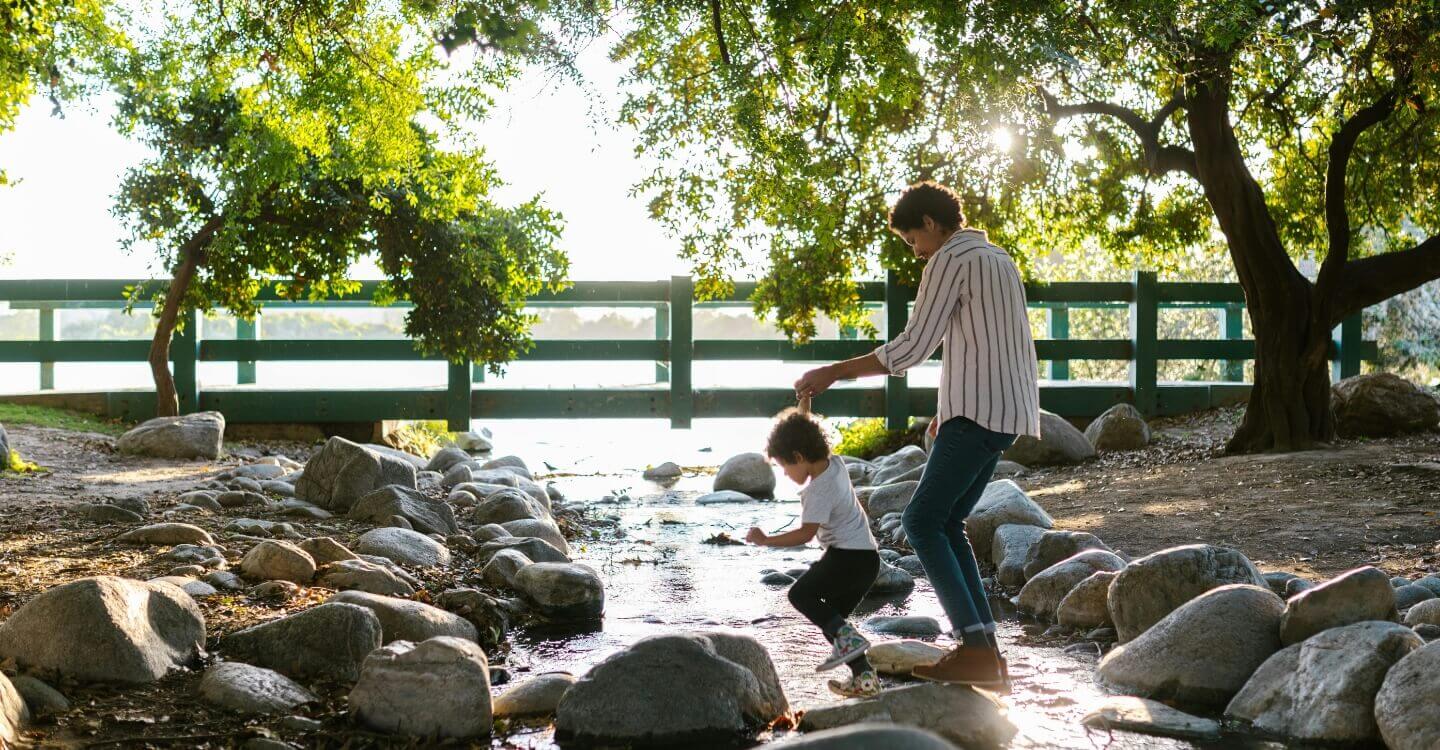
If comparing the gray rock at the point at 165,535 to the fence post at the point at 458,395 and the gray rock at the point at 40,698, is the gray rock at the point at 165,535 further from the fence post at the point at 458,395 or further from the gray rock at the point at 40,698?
the fence post at the point at 458,395

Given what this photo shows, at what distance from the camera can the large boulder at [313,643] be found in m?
4.11

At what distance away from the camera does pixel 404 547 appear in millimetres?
5953

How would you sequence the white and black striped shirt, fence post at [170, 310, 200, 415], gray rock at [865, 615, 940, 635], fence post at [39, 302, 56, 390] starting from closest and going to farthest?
the white and black striped shirt, gray rock at [865, 615, 940, 635], fence post at [170, 310, 200, 415], fence post at [39, 302, 56, 390]

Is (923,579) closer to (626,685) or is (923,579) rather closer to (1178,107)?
(626,685)

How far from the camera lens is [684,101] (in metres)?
7.47

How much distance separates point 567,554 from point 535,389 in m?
5.93

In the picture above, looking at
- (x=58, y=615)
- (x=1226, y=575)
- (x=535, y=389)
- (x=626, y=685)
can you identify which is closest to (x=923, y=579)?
(x=1226, y=575)

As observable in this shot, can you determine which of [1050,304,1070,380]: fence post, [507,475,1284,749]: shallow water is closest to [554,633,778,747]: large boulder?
[507,475,1284,749]: shallow water

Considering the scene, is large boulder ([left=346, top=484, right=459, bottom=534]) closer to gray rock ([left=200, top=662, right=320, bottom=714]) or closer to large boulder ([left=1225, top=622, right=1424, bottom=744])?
gray rock ([left=200, top=662, right=320, bottom=714])

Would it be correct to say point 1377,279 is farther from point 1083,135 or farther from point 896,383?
point 896,383

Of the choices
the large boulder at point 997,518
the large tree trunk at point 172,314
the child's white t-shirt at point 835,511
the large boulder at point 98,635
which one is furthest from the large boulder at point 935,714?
the large tree trunk at point 172,314

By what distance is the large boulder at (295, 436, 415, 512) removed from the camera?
736 cm

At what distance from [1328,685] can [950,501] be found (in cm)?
118

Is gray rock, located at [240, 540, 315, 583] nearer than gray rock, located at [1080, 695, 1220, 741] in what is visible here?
No
